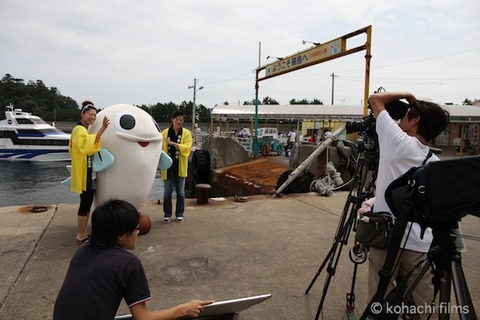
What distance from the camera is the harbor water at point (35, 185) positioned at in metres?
11.5

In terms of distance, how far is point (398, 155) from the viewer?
185 cm

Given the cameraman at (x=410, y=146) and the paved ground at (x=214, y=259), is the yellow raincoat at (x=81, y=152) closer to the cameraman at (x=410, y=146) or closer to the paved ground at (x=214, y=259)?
the paved ground at (x=214, y=259)

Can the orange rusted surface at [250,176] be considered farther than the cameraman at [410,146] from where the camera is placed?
Yes

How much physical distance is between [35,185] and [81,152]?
40.4ft

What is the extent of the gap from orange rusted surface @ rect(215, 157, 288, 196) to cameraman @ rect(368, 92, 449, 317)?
7.84m

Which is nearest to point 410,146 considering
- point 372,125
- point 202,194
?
point 372,125

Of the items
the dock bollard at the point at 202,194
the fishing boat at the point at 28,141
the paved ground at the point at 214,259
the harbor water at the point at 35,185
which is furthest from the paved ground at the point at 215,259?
the fishing boat at the point at 28,141

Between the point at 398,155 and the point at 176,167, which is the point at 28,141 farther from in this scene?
the point at 398,155

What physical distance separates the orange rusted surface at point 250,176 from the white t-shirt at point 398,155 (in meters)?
7.86

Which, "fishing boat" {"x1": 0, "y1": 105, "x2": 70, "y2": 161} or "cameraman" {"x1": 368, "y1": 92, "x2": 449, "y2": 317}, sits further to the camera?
"fishing boat" {"x1": 0, "y1": 105, "x2": 70, "y2": 161}

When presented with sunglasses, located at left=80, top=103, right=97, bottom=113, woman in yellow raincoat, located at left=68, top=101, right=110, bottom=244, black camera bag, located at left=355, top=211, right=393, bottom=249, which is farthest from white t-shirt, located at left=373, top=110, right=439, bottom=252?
sunglasses, located at left=80, top=103, right=97, bottom=113

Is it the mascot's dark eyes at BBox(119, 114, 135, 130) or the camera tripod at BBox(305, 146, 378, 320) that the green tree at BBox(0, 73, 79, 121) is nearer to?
the mascot's dark eyes at BBox(119, 114, 135, 130)

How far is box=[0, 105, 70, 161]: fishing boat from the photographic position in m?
20.9

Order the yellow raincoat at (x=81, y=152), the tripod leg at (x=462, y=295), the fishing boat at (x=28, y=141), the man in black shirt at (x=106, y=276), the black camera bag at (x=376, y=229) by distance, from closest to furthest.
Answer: the tripod leg at (x=462, y=295), the man in black shirt at (x=106, y=276), the black camera bag at (x=376, y=229), the yellow raincoat at (x=81, y=152), the fishing boat at (x=28, y=141)
